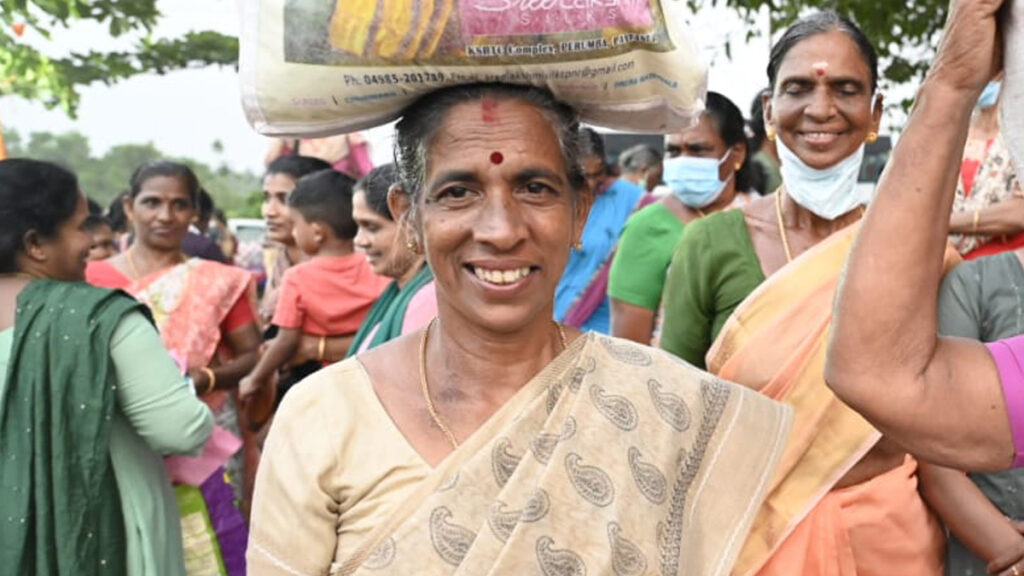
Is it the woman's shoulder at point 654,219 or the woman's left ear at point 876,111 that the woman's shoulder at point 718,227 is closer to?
the woman's left ear at point 876,111

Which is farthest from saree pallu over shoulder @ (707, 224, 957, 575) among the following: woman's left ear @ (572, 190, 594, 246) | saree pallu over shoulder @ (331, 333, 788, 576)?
woman's left ear @ (572, 190, 594, 246)

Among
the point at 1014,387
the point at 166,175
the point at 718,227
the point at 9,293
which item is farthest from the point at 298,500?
the point at 166,175

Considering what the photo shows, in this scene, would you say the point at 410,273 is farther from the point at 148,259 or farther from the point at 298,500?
the point at 298,500

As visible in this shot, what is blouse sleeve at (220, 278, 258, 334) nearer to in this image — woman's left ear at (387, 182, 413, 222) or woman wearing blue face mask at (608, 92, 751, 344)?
woman wearing blue face mask at (608, 92, 751, 344)

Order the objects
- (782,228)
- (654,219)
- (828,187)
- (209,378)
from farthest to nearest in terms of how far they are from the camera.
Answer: (209,378) < (654,219) < (782,228) < (828,187)

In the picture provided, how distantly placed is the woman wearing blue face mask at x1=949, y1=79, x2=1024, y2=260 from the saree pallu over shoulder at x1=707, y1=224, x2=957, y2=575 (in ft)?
2.68

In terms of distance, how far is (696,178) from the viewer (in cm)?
486

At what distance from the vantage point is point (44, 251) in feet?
12.4

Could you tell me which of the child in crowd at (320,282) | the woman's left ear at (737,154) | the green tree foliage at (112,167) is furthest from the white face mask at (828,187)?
the green tree foliage at (112,167)

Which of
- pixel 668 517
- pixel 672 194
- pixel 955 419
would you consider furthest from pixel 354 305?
pixel 955 419

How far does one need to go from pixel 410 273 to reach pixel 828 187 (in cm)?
162

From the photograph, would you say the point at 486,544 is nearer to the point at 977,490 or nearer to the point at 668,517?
the point at 668,517

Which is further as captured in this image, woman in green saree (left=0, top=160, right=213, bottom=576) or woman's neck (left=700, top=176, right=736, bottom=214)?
woman's neck (left=700, top=176, right=736, bottom=214)

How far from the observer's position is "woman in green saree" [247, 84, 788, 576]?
2.16 meters
